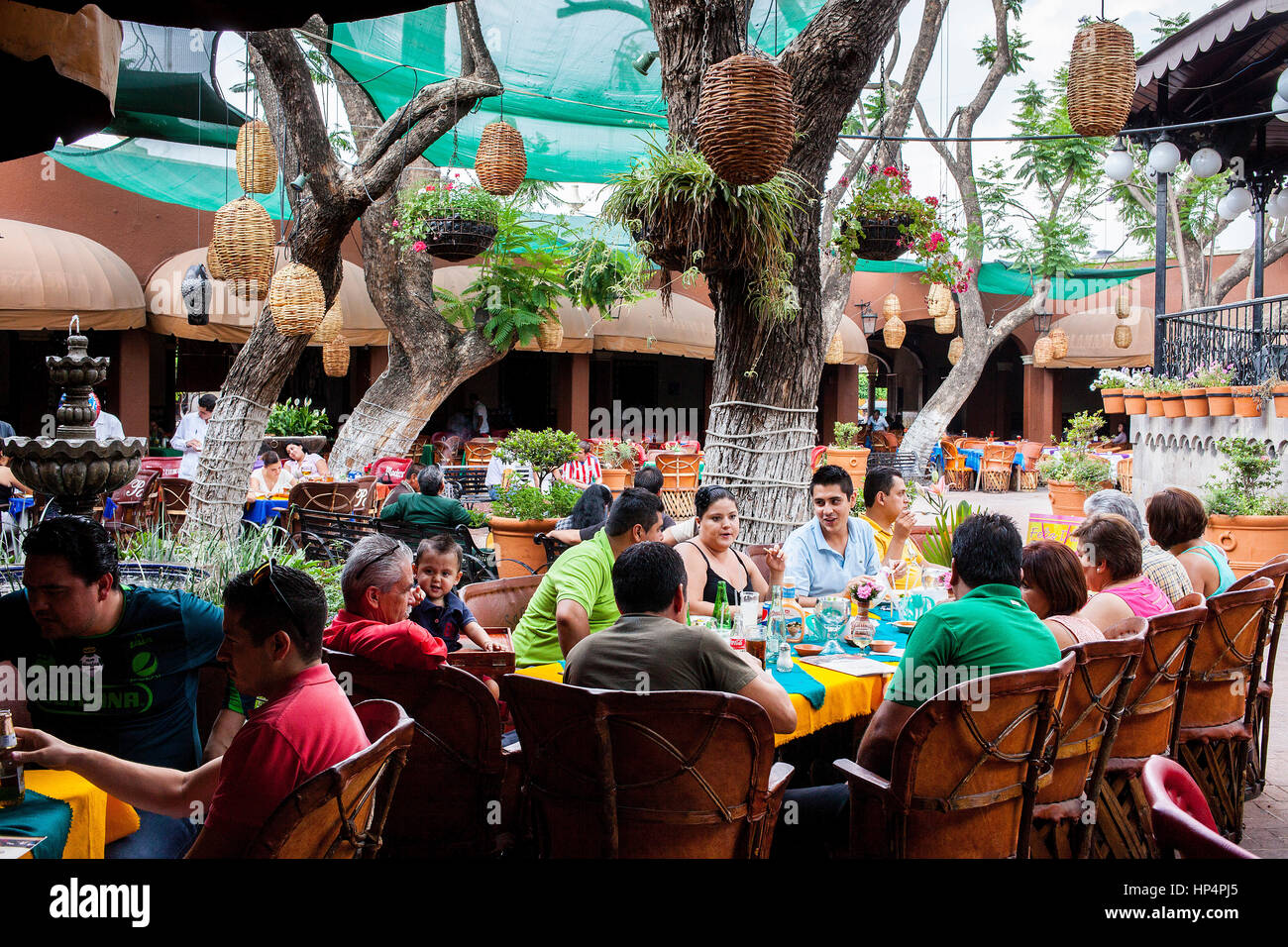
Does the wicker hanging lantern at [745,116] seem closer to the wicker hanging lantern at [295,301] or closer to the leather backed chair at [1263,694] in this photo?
the leather backed chair at [1263,694]

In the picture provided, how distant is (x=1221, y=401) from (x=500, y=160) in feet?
23.6

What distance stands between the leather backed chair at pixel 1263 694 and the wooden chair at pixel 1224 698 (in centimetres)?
23

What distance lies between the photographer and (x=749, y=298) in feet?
17.3

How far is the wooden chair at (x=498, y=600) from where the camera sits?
4199 millimetres

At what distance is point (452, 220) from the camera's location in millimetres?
8203

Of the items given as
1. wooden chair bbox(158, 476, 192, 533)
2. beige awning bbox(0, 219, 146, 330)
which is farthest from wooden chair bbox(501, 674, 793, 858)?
beige awning bbox(0, 219, 146, 330)

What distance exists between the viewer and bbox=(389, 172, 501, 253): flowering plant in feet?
27.2

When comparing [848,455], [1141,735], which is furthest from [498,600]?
[848,455]

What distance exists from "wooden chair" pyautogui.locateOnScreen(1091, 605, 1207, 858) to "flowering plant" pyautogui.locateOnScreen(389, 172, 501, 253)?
6.54 m

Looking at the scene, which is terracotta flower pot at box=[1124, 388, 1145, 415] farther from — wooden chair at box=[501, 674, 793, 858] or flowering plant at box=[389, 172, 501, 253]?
wooden chair at box=[501, 674, 793, 858]

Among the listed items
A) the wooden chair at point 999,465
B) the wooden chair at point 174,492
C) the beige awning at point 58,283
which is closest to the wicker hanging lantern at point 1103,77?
the wooden chair at point 174,492

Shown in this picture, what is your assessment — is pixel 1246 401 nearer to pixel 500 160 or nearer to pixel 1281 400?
pixel 1281 400
